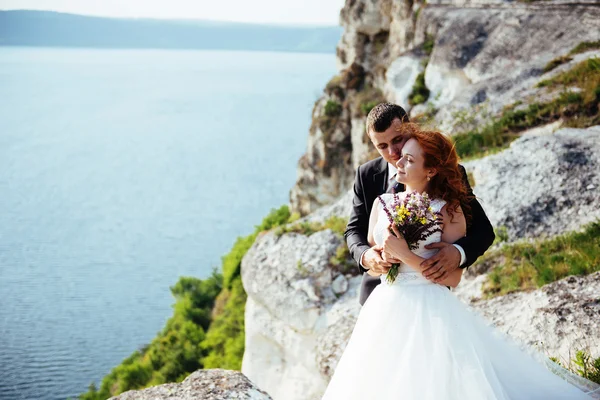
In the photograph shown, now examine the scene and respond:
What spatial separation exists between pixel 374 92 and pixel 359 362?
128 feet

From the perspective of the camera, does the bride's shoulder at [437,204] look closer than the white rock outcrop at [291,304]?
Yes

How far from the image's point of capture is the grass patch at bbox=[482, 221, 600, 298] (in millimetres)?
9133

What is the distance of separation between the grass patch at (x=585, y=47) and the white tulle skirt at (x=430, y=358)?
1698 centimetres

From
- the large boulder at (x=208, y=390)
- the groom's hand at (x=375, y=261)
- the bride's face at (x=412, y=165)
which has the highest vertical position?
the bride's face at (x=412, y=165)

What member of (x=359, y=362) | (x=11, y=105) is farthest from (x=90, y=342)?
(x=11, y=105)

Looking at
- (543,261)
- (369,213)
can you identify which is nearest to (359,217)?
(369,213)

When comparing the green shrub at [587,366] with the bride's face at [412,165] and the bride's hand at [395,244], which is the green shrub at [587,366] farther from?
the bride's face at [412,165]

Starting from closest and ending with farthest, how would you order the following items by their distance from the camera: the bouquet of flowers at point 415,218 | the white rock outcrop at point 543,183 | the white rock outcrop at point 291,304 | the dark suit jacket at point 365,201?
the bouquet of flowers at point 415,218
the dark suit jacket at point 365,201
the white rock outcrop at point 543,183
the white rock outcrop at point 291,304

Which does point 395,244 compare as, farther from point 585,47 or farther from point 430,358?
point 585,47

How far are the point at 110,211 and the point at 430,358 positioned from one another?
9943 cm

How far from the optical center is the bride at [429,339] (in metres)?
4.84

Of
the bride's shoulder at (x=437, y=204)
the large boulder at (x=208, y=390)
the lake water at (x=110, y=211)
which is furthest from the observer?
the lake water at (x=110, y=211)

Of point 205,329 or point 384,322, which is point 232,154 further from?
point 384,322

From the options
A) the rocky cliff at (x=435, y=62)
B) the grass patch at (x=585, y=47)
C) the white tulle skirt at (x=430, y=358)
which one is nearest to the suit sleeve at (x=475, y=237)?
the white tulle skirt at (x=430, y=358)
